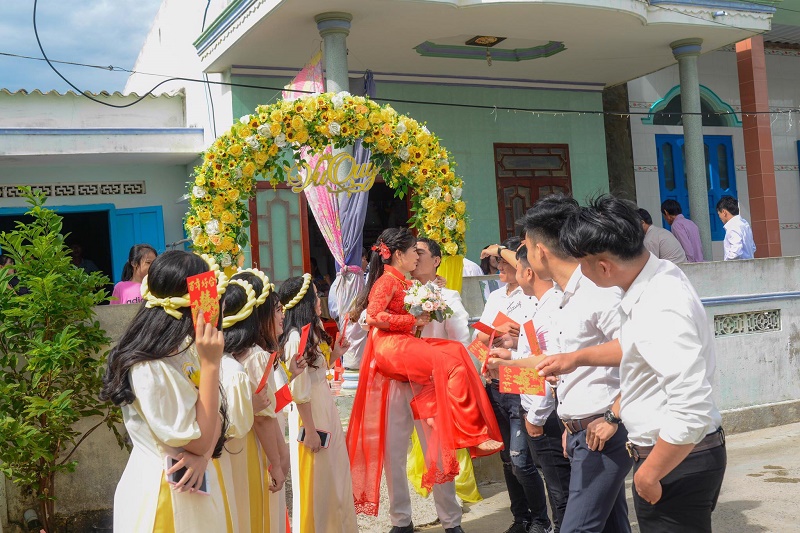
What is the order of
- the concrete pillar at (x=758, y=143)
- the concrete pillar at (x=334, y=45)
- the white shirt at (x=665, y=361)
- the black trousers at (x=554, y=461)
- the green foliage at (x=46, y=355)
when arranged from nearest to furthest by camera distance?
the white shirt at (x=665, y=361)
the black trousers at (x=554, y=461)
the green foliage at (x=46, y=355)
the concrete pillar at (x=334, y=45)
the concrete pillar at (x=758, y=143)

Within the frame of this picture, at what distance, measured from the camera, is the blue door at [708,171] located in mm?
13742

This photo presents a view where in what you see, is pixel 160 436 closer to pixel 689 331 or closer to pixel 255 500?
pixel 255 500

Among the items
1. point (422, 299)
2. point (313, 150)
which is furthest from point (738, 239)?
point (422, 299)

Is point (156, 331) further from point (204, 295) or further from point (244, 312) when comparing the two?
point (244, 312)

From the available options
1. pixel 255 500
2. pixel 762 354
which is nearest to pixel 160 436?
pixel 255 500

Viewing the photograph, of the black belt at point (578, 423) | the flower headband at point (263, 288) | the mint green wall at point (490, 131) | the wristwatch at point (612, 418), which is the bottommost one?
the black belt at point (578, 423)

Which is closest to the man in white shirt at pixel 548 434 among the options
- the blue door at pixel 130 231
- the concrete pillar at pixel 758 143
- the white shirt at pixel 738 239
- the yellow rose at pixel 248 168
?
the yellow rose at pixel 248 168

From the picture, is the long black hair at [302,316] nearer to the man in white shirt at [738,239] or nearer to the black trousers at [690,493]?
the black trousers at [690,493]

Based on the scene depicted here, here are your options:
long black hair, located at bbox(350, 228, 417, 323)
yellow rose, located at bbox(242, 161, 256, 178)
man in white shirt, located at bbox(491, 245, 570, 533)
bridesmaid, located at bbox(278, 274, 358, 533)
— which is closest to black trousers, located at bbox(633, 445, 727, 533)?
man in white shirt, located at bbox(491, 245, 570, 533)

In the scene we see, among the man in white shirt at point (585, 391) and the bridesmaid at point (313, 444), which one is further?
the bridesmaid at point (313, 444)

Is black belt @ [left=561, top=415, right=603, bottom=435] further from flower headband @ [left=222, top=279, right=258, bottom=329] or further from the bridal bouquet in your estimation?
the bridal bouquet

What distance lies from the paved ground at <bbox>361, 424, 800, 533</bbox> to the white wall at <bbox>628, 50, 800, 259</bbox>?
683 centimetres

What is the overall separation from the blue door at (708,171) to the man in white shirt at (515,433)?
353 inches

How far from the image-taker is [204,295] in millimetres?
2758
